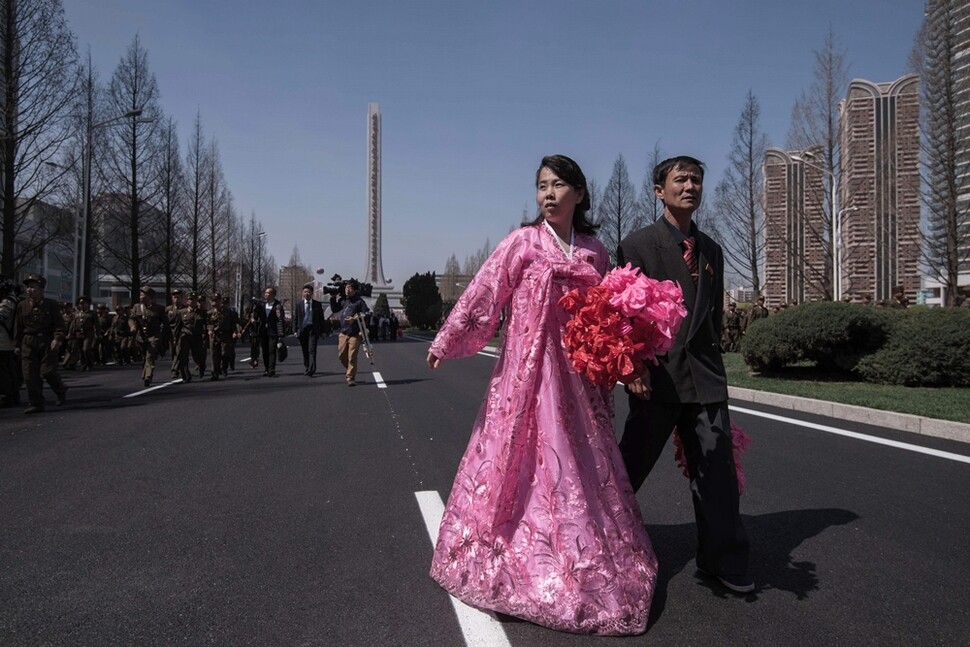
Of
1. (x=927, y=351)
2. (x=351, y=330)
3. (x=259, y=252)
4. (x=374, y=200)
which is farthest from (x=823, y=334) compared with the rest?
(x=374, y=200)

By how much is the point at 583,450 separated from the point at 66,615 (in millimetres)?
2222

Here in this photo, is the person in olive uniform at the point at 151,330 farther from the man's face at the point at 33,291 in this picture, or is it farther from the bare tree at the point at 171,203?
the bare tree at the point at 171,203

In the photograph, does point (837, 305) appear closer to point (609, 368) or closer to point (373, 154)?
point (609, 368)

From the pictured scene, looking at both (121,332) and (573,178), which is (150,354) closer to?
(121,332)

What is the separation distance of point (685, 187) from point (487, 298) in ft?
3.36

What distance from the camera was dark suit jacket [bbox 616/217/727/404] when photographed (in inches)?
127

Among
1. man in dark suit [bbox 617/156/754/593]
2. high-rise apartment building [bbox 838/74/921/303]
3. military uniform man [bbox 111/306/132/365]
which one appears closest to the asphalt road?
man in dark suit [bbox 617/156/754/593]

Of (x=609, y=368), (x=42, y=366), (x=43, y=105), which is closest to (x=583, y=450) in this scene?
(x=609, y=368)

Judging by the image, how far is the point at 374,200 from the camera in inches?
3730

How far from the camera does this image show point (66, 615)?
120 inches

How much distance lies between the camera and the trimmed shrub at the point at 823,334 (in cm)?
1208

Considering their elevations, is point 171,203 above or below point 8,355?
above

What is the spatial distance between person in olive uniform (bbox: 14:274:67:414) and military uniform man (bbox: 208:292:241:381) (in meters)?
5.11

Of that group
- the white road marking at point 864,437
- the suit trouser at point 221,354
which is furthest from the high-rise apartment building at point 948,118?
the suit trouser at point 221,354
